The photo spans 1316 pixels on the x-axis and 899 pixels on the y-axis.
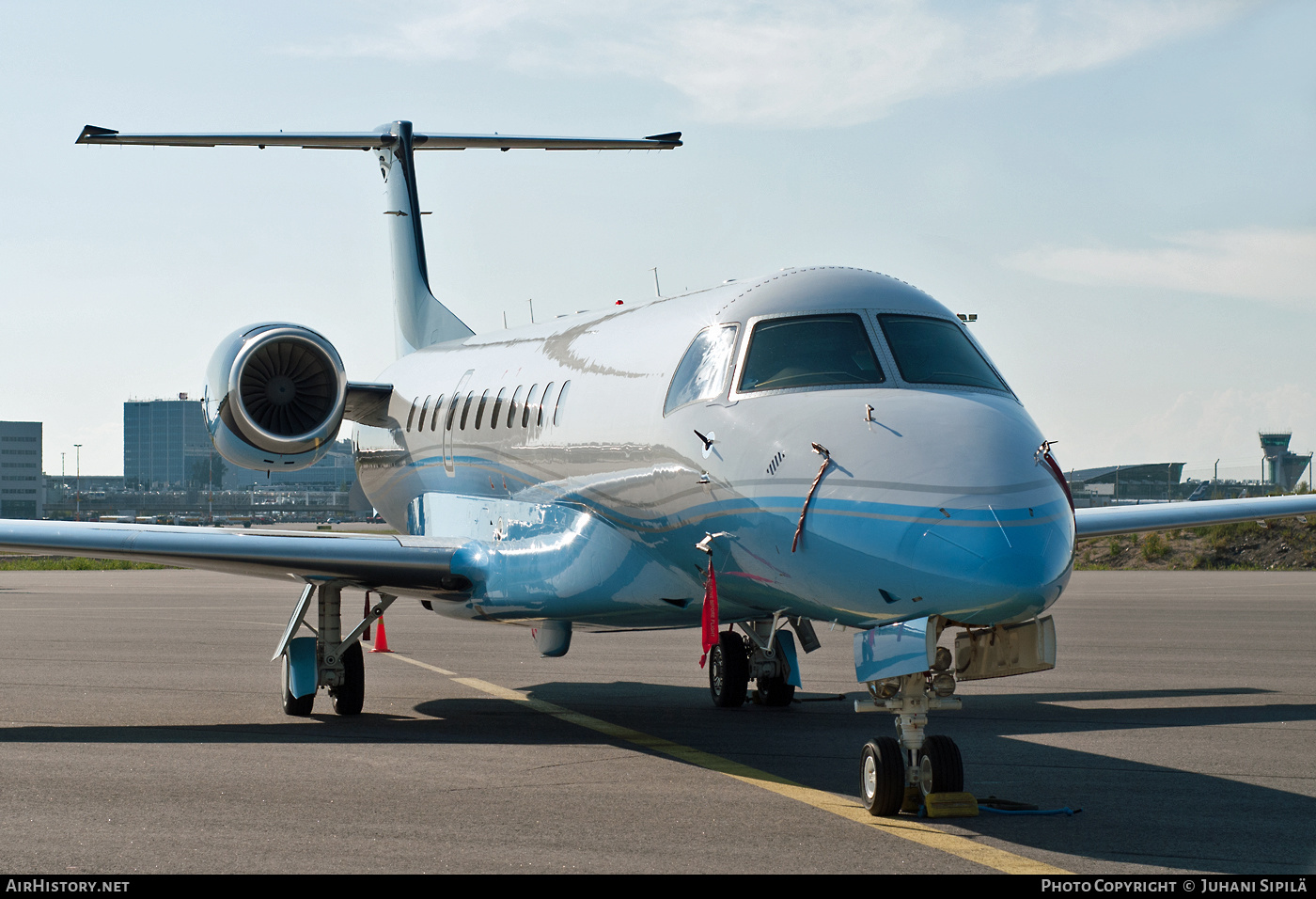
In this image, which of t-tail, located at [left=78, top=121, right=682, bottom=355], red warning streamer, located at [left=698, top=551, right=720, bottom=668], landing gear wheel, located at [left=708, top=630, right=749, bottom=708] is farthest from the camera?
t-tail, located at [left=78, top=121, right=682, bottom=355]

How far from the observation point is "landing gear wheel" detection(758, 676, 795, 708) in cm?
1295

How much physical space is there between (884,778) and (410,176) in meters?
13.8

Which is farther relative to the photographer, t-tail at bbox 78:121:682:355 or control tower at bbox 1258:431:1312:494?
control tower at bbox 1258:431:1312:494

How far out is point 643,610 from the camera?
32.8 ft

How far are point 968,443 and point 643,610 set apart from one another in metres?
3.63

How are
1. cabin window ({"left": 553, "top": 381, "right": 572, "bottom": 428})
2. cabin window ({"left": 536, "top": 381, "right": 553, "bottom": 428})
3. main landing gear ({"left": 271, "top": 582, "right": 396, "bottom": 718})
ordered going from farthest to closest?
main landing gear ({"left": 271, "top": 582, "right": 396, "bottom": 718}), cabin window ({"left": 536, "top": 381, "right": 553, "bottom": 428}), cabin window ({"left": 553, "top": 381, "right": 572, "bottom": 428})

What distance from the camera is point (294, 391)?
14.4 meters

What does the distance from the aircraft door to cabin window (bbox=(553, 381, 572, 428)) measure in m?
2.60

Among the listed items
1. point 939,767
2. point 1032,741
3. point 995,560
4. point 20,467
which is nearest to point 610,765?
point 939,767

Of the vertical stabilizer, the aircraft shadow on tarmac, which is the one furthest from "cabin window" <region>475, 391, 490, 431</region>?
the vertical stabilizer

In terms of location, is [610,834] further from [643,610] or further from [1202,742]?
[1202,742]

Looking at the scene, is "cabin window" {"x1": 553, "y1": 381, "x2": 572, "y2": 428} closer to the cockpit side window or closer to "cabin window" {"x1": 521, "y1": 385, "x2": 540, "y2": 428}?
"cabin window" {"x1": 521, "y1": 385, "x2": 540, "y2": 428}

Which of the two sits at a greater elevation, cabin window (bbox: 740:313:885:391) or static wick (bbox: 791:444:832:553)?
cabin window (bbox: 740:313:885:391)

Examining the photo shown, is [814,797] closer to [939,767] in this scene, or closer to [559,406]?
[939,767]
